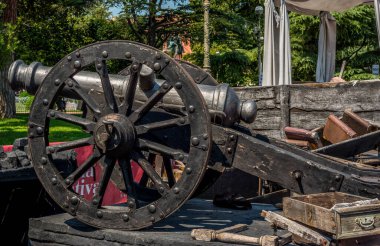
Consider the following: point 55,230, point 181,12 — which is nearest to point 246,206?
point 55,230

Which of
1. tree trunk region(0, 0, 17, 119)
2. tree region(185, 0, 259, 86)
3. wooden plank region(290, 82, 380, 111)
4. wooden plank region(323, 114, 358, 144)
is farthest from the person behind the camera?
tree region(185, 0, 259, 86)

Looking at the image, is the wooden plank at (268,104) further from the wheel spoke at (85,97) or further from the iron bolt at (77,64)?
the iron bolt at (77,64)

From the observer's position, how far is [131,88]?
156 inches

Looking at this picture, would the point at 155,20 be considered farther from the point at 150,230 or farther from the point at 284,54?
the point at 150,230

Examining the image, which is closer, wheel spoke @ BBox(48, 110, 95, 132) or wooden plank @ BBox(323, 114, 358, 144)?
wheel spoke @ BBox(48, 110, 95, 132)

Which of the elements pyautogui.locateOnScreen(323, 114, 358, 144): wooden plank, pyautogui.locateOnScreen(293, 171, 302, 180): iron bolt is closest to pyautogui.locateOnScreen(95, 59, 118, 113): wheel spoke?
pyautogui.locateOnScreen(293, 171, 302, 180): iron bolt

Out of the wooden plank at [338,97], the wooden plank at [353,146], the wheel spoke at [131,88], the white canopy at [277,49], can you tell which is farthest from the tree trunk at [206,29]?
the wheel spoke at [131,88]

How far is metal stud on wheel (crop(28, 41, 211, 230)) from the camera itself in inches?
149

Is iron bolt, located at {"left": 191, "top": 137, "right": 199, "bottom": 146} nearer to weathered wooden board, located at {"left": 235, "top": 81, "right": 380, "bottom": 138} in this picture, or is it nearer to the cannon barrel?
the cannon barrel

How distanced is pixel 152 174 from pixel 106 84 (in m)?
0.72

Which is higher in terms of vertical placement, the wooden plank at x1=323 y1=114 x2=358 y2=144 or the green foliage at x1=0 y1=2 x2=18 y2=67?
the green foliage at x1=0 y1=2 x2=18 y2=67

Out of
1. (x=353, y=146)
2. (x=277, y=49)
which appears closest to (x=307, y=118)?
(x=353, y=146)

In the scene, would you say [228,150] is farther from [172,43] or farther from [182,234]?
[172,43]

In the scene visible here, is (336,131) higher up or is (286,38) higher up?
(286,38)
